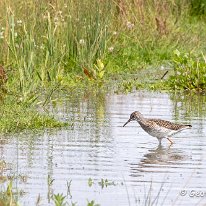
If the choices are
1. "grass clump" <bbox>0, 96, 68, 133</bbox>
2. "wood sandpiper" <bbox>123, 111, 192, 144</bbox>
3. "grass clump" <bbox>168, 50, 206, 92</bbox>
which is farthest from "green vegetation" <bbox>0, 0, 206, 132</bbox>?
"wood sandpiper" <bbox>123, 111, 192, 144</bbox>

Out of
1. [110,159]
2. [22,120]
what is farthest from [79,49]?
[110,159]

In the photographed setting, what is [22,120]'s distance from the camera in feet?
41.8

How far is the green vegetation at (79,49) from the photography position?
15.7m

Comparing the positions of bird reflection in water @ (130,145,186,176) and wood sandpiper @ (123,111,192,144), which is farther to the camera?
wood sandpiper @ (123,111,192,144)

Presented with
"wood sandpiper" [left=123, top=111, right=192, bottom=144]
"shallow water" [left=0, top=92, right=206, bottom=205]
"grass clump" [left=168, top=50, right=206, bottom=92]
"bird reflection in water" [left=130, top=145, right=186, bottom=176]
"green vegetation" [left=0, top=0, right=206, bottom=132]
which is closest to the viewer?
"shallow water" [left=0, top=92, right=206, bottom=205]

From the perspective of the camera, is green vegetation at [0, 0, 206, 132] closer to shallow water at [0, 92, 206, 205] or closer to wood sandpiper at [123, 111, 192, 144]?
shallow water at [0, 92, 206, 205]

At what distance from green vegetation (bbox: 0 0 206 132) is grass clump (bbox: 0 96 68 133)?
1.63 feet

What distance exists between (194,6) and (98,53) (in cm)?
831

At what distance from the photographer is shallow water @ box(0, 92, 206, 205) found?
929 centimetres

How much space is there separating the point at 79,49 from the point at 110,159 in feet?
21.7

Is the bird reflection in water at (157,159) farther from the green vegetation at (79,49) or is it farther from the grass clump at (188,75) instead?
the grass clump at (188,75)

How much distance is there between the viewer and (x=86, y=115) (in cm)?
1405

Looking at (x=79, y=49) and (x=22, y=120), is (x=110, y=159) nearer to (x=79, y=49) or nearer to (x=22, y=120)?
(x=22, y=120)

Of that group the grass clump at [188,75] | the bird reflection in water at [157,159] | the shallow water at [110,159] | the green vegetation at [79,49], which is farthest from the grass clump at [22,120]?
the grass clump at [188,75]
